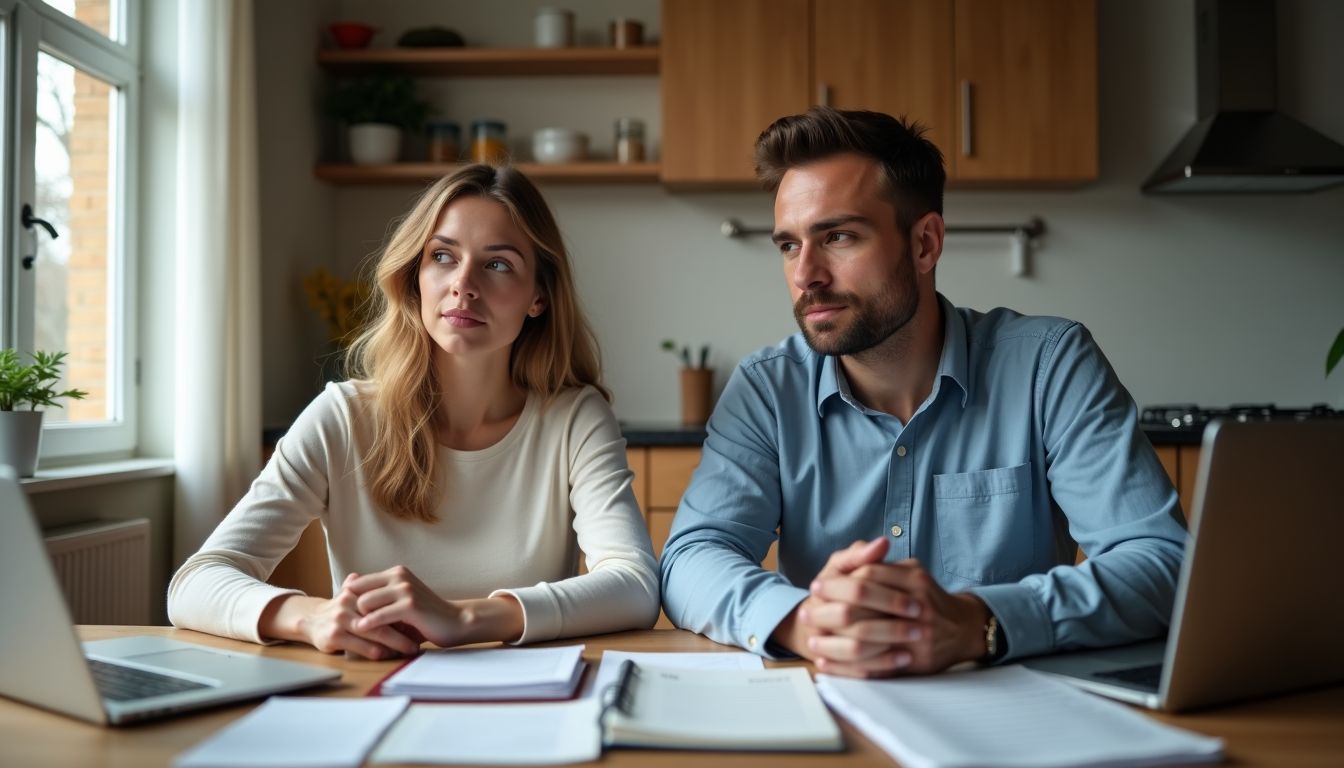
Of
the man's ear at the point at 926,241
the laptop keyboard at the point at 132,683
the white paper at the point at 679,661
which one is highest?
the man's ear at the point at 926,241

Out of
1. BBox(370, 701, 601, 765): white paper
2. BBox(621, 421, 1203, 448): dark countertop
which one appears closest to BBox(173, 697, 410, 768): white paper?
BBox(370, 701, 601, 765): white paper

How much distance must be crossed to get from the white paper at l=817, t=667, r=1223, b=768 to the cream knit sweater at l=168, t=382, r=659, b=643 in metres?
0.50

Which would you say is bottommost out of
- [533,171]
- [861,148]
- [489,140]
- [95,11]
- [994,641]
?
[994,641]

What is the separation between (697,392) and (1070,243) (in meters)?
1.28

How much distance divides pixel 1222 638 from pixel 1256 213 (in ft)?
9.83

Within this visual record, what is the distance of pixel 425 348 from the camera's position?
1.71 meters

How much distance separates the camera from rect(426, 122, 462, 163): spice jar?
336 centimetres

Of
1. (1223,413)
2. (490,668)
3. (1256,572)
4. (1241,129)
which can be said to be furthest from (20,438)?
(1241,129)

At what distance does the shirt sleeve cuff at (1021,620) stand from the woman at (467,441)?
17.1 inches

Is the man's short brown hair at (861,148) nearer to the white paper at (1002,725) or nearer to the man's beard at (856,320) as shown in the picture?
the man's beard at (856,320)

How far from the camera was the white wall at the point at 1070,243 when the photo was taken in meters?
3.42

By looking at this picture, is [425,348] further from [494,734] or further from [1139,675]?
[1139,675]

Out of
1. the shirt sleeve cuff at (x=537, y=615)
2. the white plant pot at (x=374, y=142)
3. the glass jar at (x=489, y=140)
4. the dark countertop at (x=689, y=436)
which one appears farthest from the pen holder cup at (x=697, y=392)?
the shirt sleeve cuff at (x=537, y=615)

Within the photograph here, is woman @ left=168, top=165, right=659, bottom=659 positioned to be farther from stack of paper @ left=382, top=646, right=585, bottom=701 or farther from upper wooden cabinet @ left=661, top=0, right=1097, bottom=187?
upper wooden cabinet @ left=661, top=0, right=1097, bottom=187
